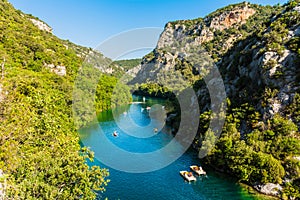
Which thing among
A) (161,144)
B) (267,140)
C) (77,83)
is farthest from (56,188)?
(77,83)

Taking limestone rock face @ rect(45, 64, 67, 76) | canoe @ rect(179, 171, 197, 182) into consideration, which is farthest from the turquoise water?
limestone rock face @ rect(45, 64, 67, 76)

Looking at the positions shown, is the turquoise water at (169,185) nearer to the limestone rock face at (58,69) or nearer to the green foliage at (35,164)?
the green foliage at (35,164)

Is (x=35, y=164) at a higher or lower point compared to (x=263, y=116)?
lower

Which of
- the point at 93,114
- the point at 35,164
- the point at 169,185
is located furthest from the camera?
the point at 93,114

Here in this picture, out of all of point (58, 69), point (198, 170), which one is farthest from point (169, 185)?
point (58, 69)

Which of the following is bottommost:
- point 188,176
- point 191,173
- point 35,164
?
point 188,176

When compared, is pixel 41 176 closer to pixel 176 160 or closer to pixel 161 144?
pixel 176 160

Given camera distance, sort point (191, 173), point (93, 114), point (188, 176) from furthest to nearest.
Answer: point (93, 114) < point (191, 173) < point (188, 176)

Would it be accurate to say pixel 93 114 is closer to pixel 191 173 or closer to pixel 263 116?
pixel 191 173

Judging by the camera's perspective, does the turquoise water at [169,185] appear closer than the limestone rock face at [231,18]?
Yes

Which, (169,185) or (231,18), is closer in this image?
(169,185)

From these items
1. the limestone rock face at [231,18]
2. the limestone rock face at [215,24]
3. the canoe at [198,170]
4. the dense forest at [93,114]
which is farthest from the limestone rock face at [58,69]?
the limestone rock face at [231,18]

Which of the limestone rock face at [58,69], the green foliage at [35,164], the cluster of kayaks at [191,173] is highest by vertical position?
the limestone rock face at [58,69]
